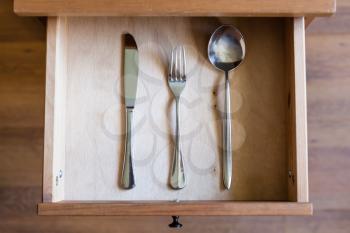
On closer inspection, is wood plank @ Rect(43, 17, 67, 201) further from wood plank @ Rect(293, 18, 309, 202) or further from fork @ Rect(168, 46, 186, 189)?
wood plank @ Rect(293, 18, 309, 202)

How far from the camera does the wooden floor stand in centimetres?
57

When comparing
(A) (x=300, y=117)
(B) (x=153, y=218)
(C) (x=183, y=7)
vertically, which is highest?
(C) (x=183, y=7)

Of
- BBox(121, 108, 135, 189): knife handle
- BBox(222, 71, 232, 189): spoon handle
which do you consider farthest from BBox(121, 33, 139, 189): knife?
BBox(222, 71, 232, 189): spoon handle

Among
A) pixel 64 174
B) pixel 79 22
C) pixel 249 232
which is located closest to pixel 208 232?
pixel 249 232

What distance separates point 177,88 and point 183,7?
0.10 meters

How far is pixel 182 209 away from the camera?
0.45m

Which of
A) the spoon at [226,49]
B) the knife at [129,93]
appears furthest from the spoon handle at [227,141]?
the knife at [129,93]

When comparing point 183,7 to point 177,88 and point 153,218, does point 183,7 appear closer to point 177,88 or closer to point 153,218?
point 177,88

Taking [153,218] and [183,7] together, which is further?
[153,218]

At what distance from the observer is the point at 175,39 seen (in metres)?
0.54

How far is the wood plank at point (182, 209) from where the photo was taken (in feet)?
1.46

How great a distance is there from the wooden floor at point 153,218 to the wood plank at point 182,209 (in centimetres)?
13

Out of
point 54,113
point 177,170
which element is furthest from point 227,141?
point 54,113

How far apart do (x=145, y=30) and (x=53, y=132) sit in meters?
0.16
